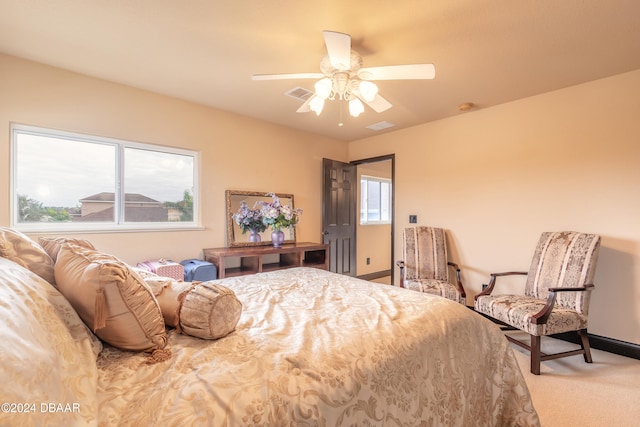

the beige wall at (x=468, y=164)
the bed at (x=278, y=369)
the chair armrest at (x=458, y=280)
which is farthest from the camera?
the chair armrest at (x=458, y=280)

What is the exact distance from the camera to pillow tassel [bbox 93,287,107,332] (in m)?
0.89

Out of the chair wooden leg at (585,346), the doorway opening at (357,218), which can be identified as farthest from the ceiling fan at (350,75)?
the chair wooden leg at (585,346)

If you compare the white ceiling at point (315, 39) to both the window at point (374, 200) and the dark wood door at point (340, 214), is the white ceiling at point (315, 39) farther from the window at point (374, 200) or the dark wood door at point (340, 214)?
the window at point (374, 200)

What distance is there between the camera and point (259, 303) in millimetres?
1548

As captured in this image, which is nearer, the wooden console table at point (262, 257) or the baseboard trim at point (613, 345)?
the baseboard trim at point (613, 345)

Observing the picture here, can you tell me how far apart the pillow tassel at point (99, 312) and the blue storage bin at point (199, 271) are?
2010 millimetres

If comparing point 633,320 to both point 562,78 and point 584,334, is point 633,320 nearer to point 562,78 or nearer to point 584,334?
point 584,334

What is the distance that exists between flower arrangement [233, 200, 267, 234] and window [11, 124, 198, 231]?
0.51 meters

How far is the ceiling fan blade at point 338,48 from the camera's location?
157 cm

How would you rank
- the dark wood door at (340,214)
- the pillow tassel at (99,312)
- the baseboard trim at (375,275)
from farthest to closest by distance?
the baseboard trim at (375,275) → the dark wood door at (340,214) → the pillow tassel at (99,312)

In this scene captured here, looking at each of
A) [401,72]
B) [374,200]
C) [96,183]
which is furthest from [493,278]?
[96,183]

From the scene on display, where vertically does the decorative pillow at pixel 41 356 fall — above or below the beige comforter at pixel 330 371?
above

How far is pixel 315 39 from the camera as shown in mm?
2070

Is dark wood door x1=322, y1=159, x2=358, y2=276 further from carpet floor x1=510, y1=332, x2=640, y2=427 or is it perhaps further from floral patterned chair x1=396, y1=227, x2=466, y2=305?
carpet floor x1=510, y1=332, x2=640, y2=427
